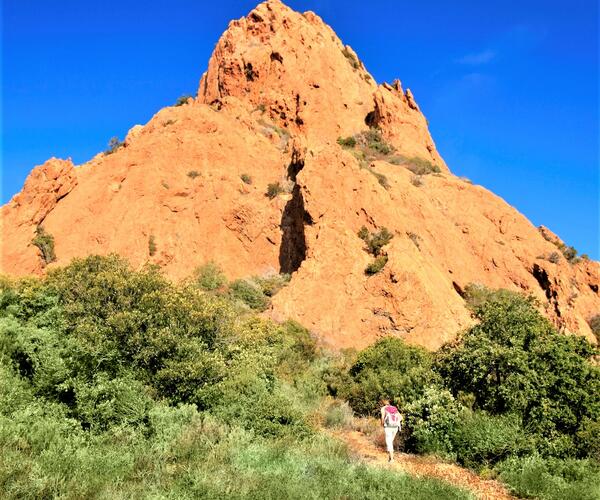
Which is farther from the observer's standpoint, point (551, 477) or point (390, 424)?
point (390, 424)

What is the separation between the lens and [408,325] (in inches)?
904

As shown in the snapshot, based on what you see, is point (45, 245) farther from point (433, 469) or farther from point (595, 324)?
point (595, 324)

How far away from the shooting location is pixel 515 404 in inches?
430

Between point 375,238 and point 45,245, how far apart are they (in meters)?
19.9

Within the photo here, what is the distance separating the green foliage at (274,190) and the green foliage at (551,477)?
26.5 metres

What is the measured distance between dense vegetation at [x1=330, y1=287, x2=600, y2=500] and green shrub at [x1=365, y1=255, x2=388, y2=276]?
36.3 feet

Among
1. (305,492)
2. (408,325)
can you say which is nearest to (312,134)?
(408,325)

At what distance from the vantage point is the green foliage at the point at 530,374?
10.5 m

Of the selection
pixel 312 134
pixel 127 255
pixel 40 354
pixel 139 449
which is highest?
pixel 312 134

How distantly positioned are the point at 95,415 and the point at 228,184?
26003 millimetres

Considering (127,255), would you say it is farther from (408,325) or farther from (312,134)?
(312,134)

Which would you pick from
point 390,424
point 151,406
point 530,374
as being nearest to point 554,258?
point 530,374

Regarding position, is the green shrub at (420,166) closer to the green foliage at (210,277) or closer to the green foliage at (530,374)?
the green foliage at (210,277)

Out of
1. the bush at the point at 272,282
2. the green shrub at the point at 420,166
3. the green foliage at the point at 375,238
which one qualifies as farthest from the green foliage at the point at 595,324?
the bush at the point at 272,282
